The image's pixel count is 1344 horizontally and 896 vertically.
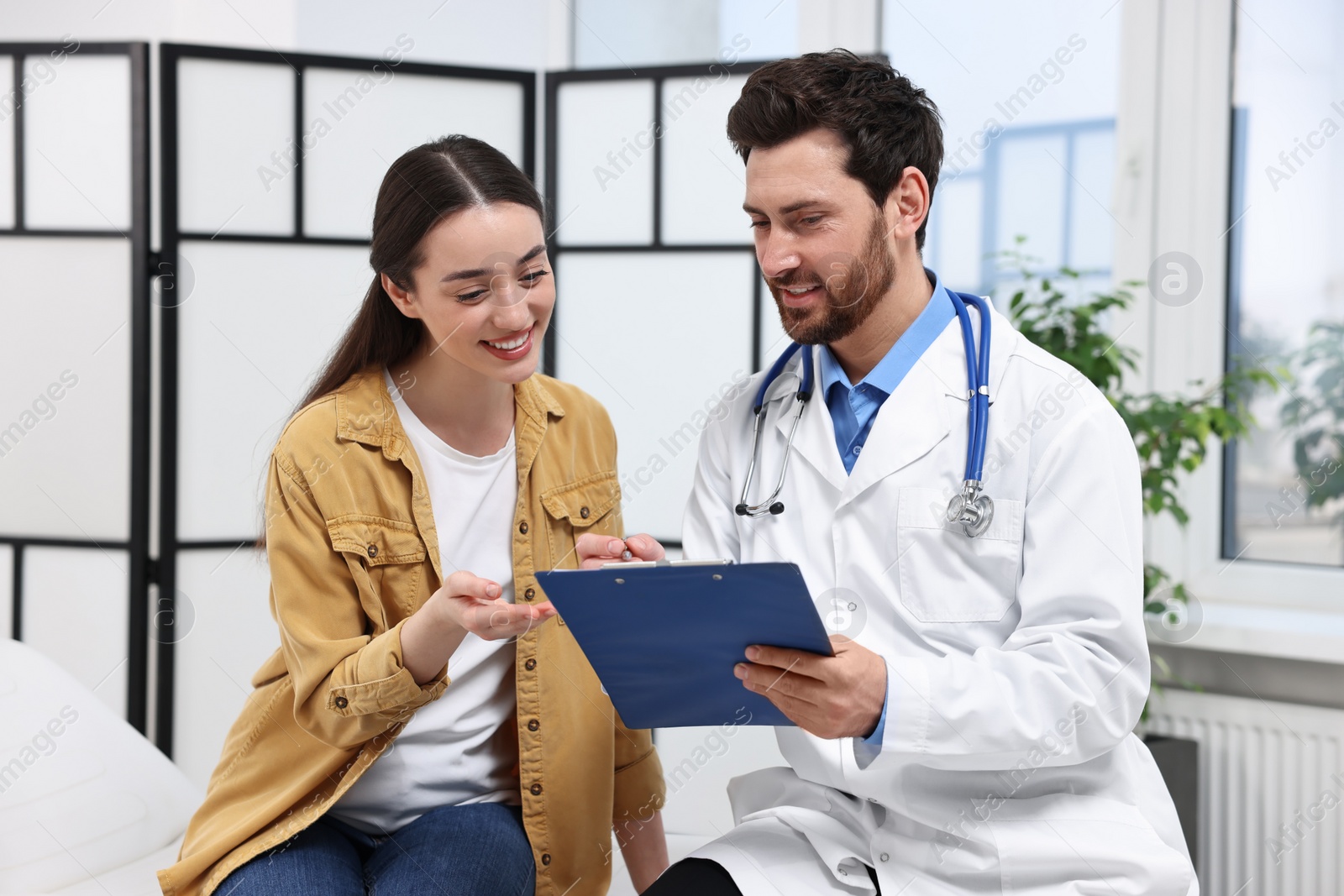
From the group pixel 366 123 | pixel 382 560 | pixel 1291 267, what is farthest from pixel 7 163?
pixel 1291 267

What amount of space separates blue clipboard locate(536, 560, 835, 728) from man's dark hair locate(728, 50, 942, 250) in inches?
24.9

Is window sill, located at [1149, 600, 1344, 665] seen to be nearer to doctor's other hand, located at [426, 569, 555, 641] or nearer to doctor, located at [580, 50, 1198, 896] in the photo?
doctor, located at [580, 50, 1198, 896]

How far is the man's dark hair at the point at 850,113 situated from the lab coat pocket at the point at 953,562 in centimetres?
43

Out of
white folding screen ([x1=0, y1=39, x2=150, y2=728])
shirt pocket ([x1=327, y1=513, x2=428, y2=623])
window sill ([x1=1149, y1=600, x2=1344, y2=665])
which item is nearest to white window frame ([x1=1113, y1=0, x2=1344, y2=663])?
window sill ([x1=1149, y1=600, x2=1344, y2=665])

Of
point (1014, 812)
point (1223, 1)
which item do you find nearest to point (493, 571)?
point (1014, 812)

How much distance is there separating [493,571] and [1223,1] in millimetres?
2280

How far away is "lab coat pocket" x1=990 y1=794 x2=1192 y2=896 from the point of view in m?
1.25

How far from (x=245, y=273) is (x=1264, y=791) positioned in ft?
8.71

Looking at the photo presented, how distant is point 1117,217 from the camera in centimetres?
279

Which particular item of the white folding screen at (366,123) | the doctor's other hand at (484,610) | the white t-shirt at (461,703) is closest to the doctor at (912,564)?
the doctor's other hand at (484,610)

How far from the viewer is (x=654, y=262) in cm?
282

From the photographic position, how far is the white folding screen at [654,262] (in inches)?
109

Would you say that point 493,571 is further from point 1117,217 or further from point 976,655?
point 1117,217

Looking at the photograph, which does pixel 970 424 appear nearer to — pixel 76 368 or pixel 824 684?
pixel 824 684
